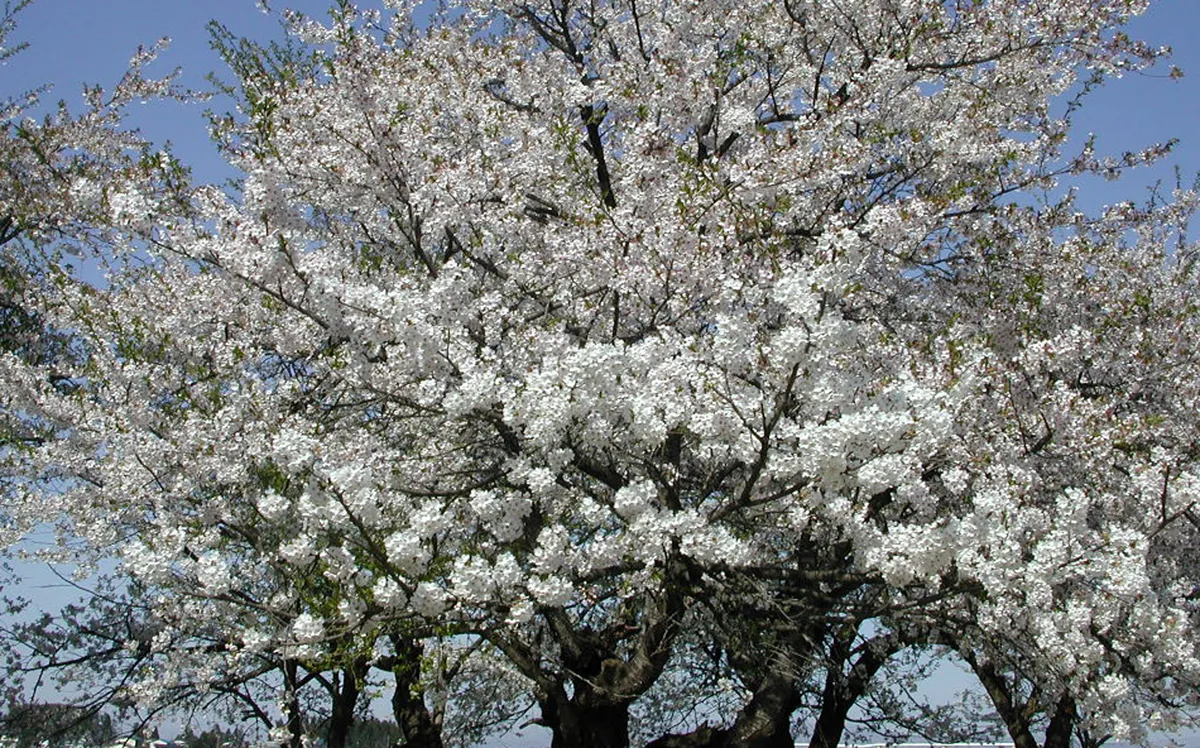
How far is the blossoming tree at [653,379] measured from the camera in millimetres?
6781

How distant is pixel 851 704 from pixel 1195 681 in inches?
210

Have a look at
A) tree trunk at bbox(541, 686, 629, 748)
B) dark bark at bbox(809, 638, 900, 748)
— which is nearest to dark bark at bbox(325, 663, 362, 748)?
tree trunk at bbox(541, 686, 629, 748)

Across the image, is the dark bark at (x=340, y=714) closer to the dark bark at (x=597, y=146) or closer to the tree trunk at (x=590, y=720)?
the tree trunk at (x=590, y=720)

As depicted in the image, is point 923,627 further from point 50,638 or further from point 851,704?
point 50,638

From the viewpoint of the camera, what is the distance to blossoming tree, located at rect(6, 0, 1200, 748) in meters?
6.78

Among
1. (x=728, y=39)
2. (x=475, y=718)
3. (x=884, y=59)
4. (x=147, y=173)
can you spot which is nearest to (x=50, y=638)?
(x=475, y=718)

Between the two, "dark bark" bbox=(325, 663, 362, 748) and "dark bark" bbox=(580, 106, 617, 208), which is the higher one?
"dark bark" bbox=(580, 106, 617, 208)

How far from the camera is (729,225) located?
318 inches

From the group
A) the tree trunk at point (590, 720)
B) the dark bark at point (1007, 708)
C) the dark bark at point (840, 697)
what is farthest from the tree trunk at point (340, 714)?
the dark bark at point (1007, 708)

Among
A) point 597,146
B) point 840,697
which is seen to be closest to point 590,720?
point 840,697

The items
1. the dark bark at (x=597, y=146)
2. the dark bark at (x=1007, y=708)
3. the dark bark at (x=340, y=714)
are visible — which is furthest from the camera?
the dark bark at (x=1007, y=708)

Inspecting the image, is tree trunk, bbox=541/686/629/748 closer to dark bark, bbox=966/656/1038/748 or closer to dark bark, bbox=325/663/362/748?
dark bark, bbox=325/663/362/748

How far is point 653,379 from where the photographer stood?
691cm

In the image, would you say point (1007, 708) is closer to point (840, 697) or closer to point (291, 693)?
point (840, 697)
